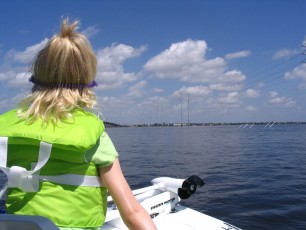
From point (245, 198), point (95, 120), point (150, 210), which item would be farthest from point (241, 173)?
point (95, 120)

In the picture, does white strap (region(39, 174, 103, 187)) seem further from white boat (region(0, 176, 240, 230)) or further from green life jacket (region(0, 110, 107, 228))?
white boat (region(0, 176, 240, 230))

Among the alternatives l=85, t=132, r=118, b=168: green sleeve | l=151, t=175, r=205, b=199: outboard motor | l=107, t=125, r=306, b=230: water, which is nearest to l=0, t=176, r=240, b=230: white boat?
l=151, t=175, r=205, b=199: outboard motor

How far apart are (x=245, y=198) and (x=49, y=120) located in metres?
12.6

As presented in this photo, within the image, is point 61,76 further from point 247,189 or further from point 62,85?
point 247,189

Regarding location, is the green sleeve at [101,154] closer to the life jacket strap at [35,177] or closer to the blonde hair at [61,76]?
the life jacket strap at [35,177]

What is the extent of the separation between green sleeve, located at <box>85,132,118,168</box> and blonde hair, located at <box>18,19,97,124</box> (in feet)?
0.88

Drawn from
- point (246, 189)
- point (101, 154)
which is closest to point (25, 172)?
point (101, 154)

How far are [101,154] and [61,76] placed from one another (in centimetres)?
58

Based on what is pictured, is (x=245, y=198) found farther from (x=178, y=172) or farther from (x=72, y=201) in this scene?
(x=72, y=201)

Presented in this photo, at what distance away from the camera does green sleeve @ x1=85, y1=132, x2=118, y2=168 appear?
217 cm

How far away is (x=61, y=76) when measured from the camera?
225 cm

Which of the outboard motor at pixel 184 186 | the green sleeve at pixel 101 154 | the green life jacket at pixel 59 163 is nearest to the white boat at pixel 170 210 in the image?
the outboard motor at pixel 184 186

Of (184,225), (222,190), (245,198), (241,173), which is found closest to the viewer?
(184,225)

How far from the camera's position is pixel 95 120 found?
7.39ft
